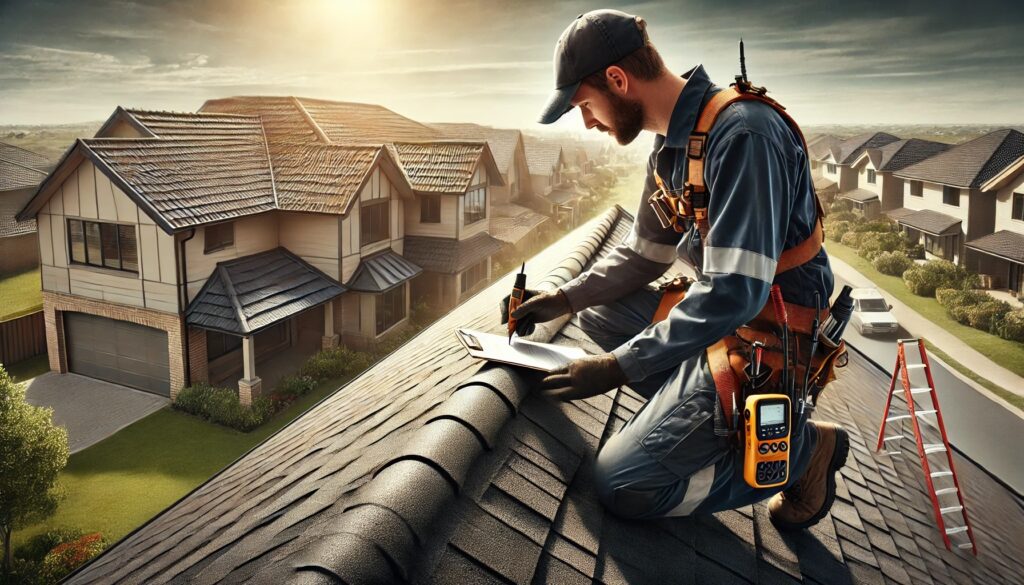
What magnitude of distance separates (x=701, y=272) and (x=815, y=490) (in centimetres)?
111

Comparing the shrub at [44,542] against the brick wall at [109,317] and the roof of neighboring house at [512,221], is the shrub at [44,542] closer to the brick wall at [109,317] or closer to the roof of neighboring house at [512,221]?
the brick wall at [109,317]

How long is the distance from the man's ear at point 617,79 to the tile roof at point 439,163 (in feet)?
63.2

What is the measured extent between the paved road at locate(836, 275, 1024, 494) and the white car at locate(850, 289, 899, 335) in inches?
22.9

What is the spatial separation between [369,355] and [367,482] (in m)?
17.1

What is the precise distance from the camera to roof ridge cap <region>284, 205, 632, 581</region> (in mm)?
1607

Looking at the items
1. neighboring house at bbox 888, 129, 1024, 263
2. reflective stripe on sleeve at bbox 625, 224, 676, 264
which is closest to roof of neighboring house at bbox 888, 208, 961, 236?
neighboring house at bbox 888, 129, 1024, 263

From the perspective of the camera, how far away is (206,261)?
1571cm

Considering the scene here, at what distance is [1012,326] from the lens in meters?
20.3

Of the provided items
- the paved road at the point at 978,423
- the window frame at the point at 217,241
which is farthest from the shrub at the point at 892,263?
the window frame at the point at 217,241

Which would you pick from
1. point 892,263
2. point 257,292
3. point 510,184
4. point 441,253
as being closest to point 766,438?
→ point 257,292

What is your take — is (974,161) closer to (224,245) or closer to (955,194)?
(955,194)

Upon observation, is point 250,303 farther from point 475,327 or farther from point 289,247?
point 475,327

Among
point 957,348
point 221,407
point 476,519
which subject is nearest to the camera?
point 476,519

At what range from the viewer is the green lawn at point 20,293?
73.9ft
